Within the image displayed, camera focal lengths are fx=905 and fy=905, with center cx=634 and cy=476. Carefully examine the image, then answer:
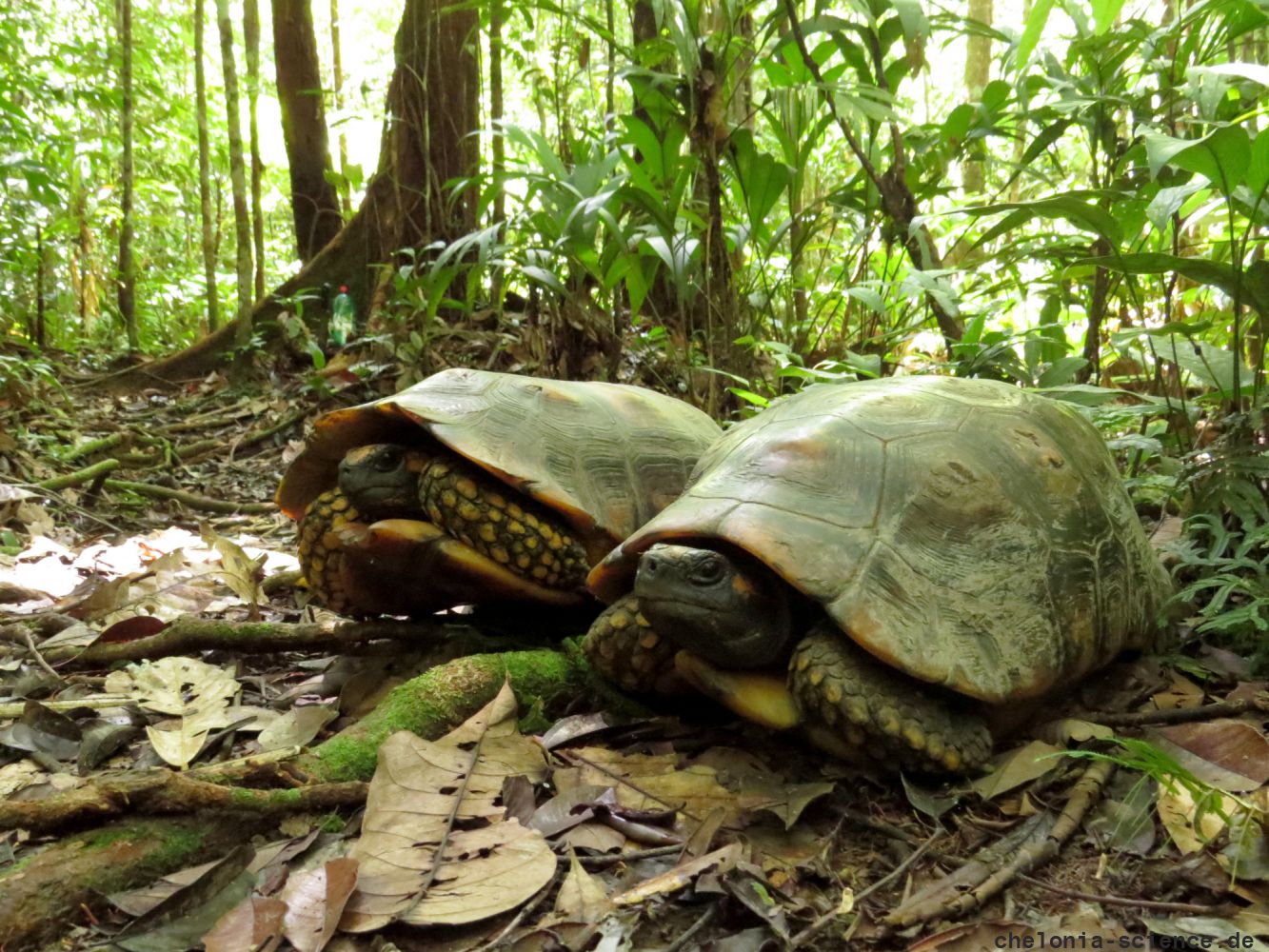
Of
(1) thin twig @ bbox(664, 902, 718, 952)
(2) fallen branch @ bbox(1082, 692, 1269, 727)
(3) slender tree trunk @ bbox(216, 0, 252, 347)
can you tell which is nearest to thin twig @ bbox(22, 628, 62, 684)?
(1) thin twig @ bbox(664, 902, 718, 952)

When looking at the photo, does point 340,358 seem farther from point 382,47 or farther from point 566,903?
point 382,47

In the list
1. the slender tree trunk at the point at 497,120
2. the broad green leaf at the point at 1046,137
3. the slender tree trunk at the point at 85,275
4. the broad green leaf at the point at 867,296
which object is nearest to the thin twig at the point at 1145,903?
the broad green leaf at the point at 867,296

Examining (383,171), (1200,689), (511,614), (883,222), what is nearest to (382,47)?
(383,171)

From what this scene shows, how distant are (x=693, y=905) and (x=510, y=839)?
0.37 metres

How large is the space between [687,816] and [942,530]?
33.1 inches

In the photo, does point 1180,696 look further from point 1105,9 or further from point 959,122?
point 959,122

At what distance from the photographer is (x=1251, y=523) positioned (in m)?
2.31

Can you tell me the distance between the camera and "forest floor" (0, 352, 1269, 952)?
4.78 ft

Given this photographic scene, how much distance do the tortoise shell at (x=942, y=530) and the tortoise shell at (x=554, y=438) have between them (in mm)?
355

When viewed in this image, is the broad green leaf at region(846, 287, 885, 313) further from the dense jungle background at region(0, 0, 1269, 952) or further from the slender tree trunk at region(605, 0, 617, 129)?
the slender tree trunk at region(605, 0, 617, 129)

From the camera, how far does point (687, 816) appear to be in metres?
1.82

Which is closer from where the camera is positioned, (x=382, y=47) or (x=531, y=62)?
(x=531, y=62)

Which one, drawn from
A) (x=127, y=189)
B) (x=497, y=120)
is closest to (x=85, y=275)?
(x=127, y=189)

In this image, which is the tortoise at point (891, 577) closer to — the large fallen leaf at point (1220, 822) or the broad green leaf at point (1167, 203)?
the large fallen leaf at point (1220, 822)
